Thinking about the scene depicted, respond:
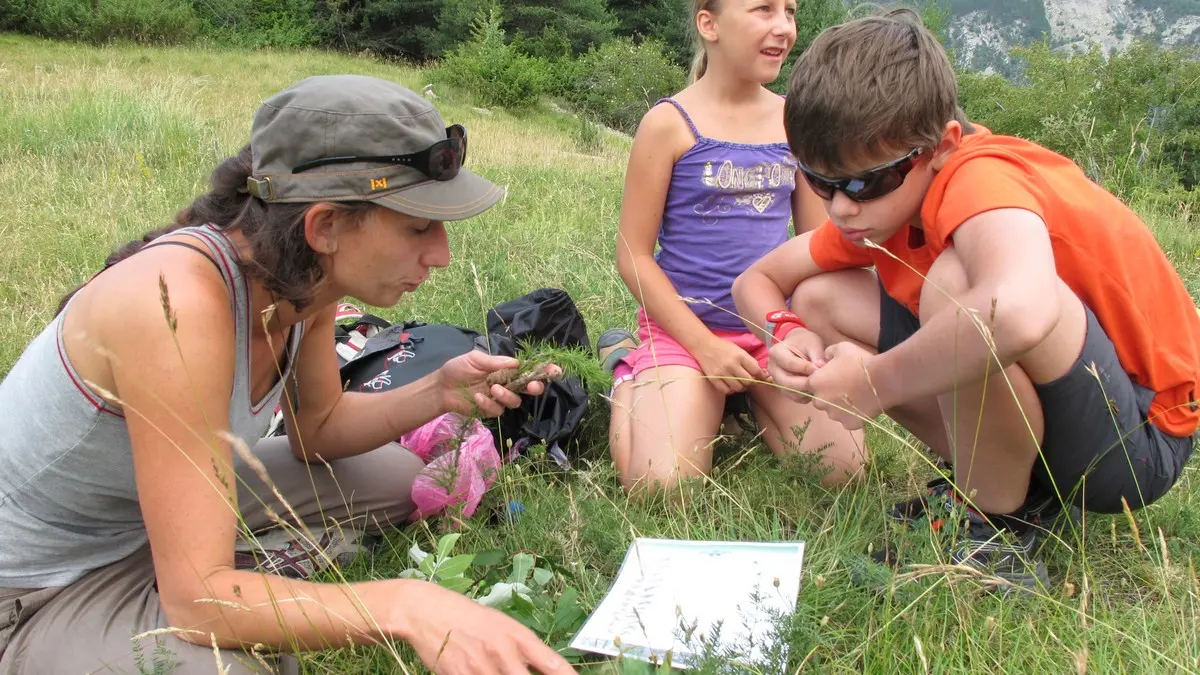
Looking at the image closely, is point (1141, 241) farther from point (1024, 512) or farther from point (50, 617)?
point (50, 617)

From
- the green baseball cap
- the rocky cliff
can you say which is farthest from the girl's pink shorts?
the rocky cliff

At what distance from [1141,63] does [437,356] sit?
1054 cm

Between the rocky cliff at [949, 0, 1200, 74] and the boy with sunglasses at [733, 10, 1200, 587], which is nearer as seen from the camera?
the boy with sunglasses at [733, 10, 1200, 587]

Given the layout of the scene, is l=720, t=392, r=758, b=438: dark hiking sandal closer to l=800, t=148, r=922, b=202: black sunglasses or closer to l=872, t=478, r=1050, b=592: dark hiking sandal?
l=872, t=478, r=1050, b=592: dark hiking sandal

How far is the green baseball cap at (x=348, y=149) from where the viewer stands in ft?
5.82

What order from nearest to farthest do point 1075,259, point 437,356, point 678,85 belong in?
point 1075,259, point 437,356, point 678,85

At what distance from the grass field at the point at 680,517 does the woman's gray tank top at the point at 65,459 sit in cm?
54

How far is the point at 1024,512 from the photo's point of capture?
7.46 feet

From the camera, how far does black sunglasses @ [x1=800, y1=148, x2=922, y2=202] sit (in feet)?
6.72

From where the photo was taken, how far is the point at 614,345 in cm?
352

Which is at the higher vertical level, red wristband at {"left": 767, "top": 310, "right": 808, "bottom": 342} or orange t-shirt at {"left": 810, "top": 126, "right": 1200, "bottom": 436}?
orange t-shirt at {"left": 810, "top": 126, "right": 1200, "bottom": 436}

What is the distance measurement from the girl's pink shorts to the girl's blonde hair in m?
1.08

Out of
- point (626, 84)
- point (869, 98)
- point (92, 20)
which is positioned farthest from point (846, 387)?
point (92, 20)

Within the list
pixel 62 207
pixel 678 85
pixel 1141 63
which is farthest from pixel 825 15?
pixel 62 207
